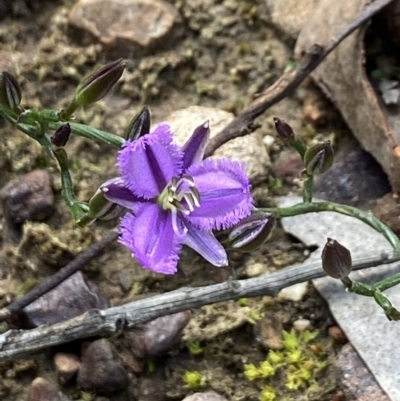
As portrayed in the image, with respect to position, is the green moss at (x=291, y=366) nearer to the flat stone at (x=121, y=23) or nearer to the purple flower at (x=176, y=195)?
the purple flower at (x=176, y=195)

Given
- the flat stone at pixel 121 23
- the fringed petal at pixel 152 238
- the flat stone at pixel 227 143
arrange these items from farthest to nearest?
the flat stone at pixel 121 23 < the flat stone at pixel 227 143 < the fringed petal at pixel 152 238

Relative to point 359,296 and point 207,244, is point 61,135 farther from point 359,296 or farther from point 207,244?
point 359,296

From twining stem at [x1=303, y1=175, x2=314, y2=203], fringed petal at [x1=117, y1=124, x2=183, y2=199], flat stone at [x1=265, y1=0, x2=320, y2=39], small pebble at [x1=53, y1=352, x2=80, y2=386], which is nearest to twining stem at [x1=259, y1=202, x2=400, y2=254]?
twining stem at [x1=303, y1=175, x2=314, y2=203]

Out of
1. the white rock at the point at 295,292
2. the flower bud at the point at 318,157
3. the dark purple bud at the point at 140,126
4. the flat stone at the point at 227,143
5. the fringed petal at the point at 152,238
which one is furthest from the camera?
the flat stone at the point at 227,143

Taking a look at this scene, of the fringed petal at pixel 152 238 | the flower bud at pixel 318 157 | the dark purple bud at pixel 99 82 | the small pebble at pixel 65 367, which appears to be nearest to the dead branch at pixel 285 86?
the flower bud at pixel 318 157

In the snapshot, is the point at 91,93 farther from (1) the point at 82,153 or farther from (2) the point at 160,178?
(1) the point at 82,153

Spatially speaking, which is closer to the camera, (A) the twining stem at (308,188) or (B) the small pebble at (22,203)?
(A) the twining stem at (308,188)
